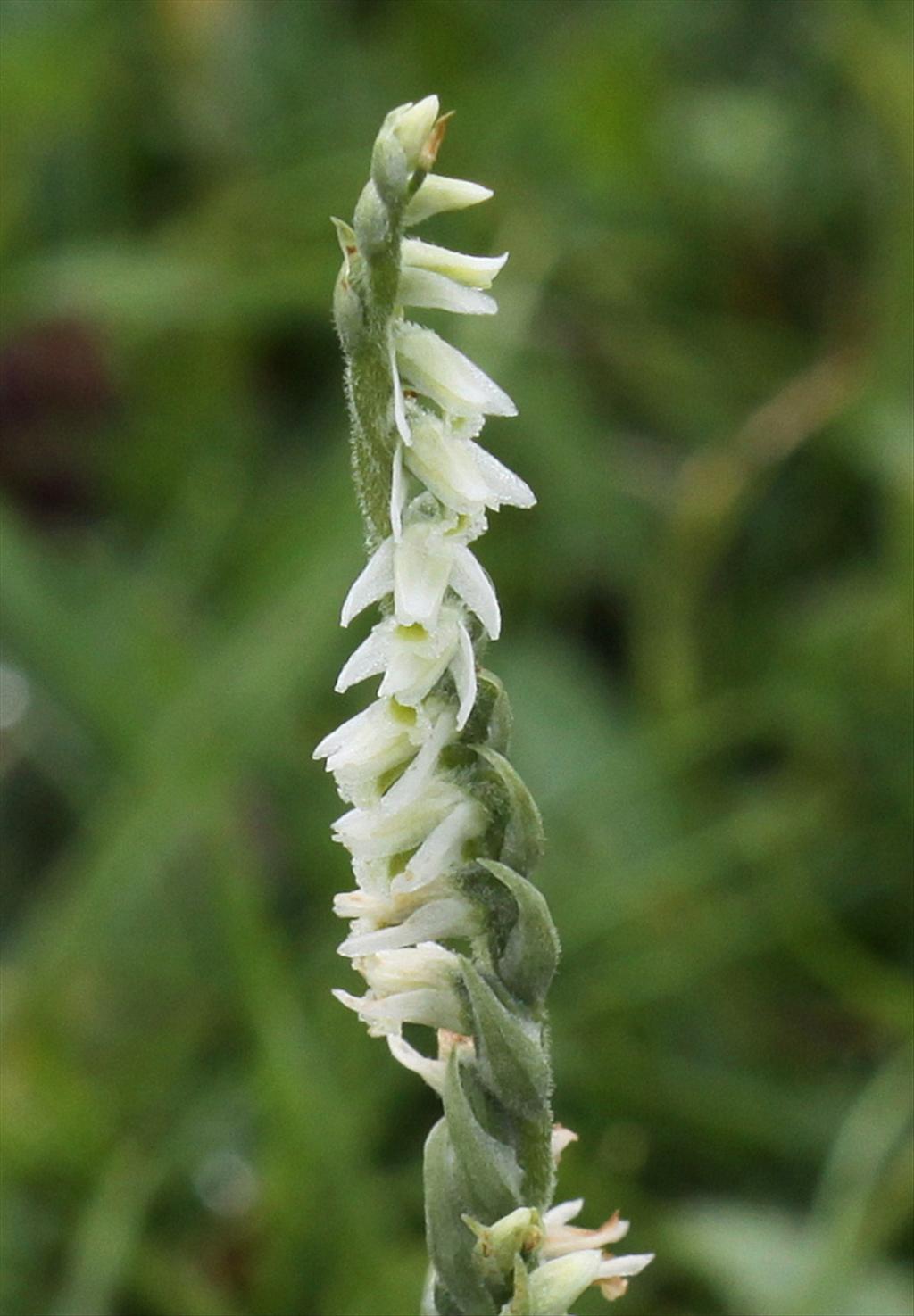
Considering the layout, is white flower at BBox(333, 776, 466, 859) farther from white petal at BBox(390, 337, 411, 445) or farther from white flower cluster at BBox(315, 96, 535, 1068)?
white petal at BBox(390, 337, 411, 445)

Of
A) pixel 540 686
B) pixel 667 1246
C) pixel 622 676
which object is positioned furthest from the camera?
pixel 622 676

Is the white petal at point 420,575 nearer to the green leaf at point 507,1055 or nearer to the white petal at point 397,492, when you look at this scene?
the white petal at point 397,492

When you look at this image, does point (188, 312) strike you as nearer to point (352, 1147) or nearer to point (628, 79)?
point (628, 79)

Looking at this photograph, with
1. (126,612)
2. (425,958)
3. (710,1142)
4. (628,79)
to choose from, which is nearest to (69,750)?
(126,612)

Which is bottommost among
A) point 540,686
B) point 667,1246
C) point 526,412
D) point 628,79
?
point 667,1246

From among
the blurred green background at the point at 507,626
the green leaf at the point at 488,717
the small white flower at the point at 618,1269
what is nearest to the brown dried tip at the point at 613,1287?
the small white flower at the point at 618,1269

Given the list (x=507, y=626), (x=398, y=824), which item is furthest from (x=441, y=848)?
(x=507, y=626)

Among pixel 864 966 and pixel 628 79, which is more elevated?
pixel 628 79

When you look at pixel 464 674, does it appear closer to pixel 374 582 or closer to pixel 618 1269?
pixel 374 582
